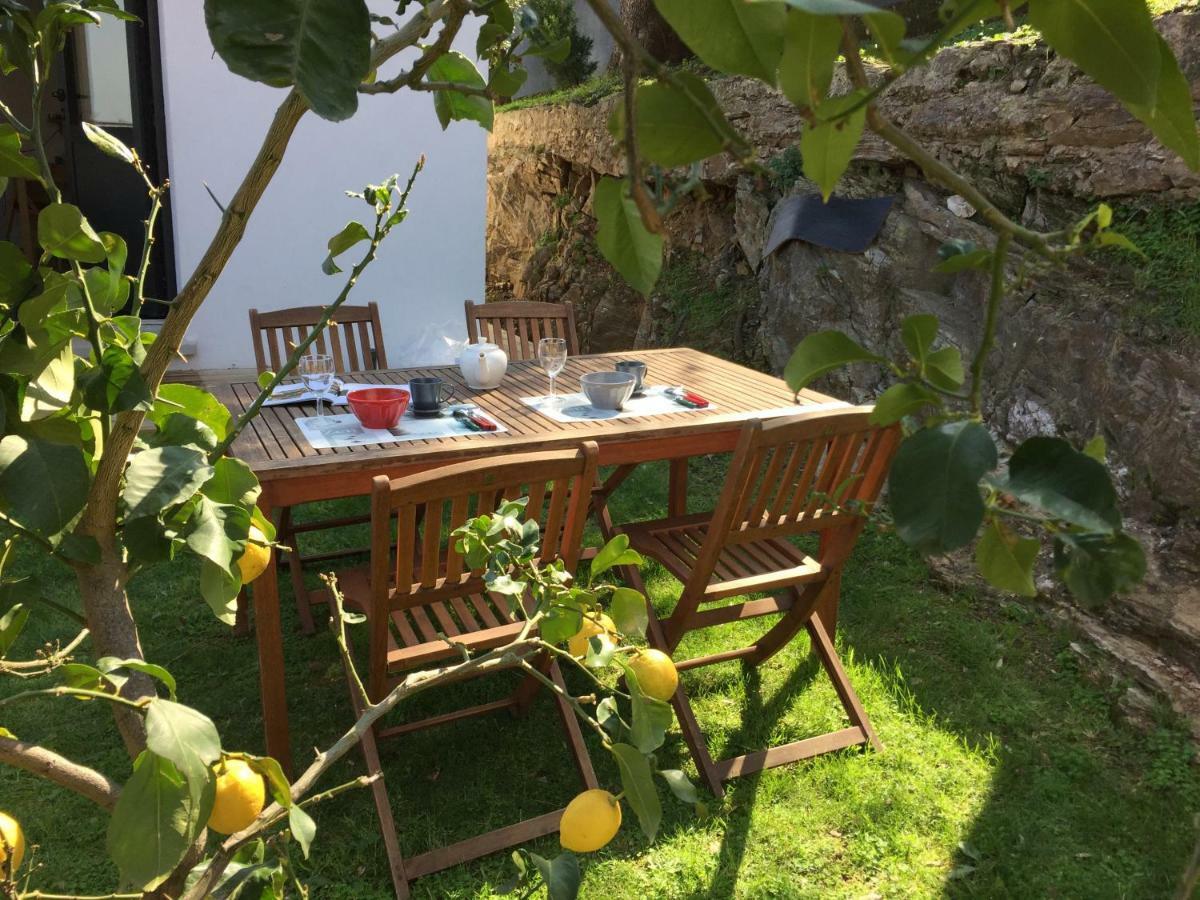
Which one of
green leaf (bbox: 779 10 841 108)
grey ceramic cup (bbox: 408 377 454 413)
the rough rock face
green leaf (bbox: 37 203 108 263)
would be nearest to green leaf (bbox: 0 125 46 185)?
green leaf (bbox: 37 203 108 263)

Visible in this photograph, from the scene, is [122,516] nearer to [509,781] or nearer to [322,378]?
[509,781]

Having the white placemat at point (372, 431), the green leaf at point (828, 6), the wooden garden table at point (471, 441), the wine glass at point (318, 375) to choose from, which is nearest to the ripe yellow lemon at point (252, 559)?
the green leaf at point (828, 6)

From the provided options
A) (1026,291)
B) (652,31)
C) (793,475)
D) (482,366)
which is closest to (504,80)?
(793,475)

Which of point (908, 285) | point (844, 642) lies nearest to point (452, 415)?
point (844, 642)

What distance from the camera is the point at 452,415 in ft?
9.68

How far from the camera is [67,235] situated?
56cm

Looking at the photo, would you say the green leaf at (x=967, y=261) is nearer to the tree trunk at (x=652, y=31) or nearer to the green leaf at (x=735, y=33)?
the green leaf at (x=735, y=33)

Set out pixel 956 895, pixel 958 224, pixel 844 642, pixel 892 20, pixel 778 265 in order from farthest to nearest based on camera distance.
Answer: pixel 778 265, pixel 958 224, pixel 844 642, pixel 956 895, pixel 892 20

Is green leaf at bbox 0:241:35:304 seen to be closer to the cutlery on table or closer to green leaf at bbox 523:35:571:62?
green leaf at bbox 523:35:571:62

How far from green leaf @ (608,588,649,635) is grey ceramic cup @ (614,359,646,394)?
8.10ft

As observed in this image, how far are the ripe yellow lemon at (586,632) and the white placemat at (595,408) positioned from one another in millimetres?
2094

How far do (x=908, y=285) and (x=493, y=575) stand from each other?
4.13 meters

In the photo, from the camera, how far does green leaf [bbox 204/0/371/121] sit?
31cm

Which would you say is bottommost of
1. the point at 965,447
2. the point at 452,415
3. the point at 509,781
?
the point at 509,781
